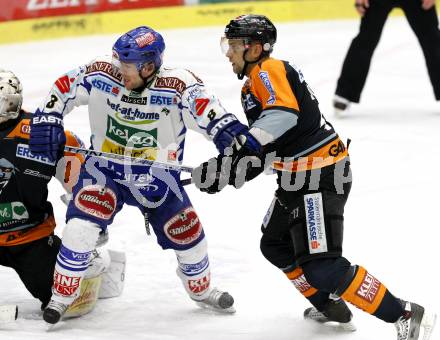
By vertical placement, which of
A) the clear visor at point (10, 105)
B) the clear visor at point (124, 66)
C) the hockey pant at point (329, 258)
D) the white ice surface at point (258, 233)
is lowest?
the white ice surface at point (258, 233)

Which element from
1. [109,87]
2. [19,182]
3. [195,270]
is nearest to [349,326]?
[195,270]

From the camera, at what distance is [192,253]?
395 cm

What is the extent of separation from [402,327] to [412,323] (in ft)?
0.12

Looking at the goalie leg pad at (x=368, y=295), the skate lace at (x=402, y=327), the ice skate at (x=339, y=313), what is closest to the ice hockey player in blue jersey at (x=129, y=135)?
the ice skate at (x=339, y=313)

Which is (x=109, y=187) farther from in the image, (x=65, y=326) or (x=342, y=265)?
(x=342, y=265)

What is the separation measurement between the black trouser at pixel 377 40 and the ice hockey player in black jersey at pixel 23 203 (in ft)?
11.4

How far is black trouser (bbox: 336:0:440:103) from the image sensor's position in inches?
275

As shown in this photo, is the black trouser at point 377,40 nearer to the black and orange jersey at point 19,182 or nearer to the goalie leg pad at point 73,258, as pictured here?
the black and orange jersey at point 19,182

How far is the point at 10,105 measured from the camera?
397 centimetres

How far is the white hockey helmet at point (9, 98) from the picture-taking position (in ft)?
13.0

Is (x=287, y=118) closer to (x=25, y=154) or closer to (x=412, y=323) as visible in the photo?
(x=412, y=323)

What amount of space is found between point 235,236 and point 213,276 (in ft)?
1.75

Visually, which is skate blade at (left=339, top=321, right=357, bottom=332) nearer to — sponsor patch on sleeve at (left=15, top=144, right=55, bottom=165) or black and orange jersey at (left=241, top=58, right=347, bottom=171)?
black and orange jersey at (left=241, top=58, right=347, bottom=171)

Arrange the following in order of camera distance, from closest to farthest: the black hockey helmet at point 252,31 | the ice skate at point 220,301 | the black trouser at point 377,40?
the black hockey helmet at point 252,31, the ice skate at point 220,301, the black trouser at point 377,40
